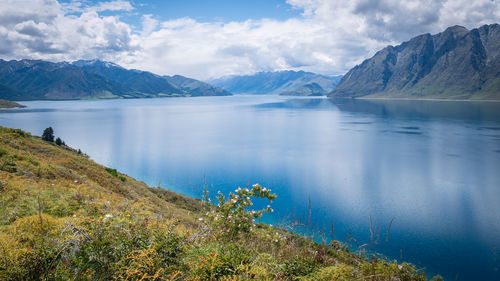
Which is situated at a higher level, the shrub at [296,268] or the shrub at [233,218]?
the shrub at [296,268]

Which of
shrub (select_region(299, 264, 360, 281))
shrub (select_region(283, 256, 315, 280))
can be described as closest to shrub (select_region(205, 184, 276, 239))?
shrub (select_region(283, 256, 315, 280))

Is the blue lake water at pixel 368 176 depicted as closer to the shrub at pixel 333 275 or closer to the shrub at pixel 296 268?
the shrub at pixel 333 275

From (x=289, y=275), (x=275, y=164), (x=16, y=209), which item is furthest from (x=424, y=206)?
(x=16, y=209)

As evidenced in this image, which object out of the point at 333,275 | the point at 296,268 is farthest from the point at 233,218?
the point at 333,275

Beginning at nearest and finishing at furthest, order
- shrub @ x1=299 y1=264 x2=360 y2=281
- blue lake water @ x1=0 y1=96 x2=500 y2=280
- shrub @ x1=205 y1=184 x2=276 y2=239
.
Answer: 1. shrub @ x1=299 y1=264 x2=360 y2=281
2. shrub @ x1=205 y1=184 x2=276 y2=239
3. blue lake water @ x1=0 y1=96 x2=500 y2=280

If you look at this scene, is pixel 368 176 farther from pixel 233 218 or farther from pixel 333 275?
pixel 333 275

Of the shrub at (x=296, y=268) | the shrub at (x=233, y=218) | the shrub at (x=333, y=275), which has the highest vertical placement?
the shrub at (x=333, y=275)

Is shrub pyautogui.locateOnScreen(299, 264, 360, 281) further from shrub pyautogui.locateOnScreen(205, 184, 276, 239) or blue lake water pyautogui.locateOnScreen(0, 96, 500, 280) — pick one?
shrub pyautogui.locateOnScreen(205, 184, 276, 239)

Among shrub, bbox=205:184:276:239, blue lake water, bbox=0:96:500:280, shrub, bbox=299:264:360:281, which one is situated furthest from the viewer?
blue lake water, bbox=0:96:500:280

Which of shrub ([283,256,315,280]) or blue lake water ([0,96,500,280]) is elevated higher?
shrub ([283,256,315,280])

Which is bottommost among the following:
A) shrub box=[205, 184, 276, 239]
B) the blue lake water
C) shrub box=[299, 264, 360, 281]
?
the blue lake water

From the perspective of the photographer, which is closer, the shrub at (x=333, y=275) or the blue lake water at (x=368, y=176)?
the shrub at (x=333, y=275)

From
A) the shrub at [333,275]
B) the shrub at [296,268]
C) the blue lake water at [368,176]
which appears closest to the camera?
the shrub at [333,275]

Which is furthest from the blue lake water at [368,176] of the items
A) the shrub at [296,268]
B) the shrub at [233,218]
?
the shrub at [233,218]
